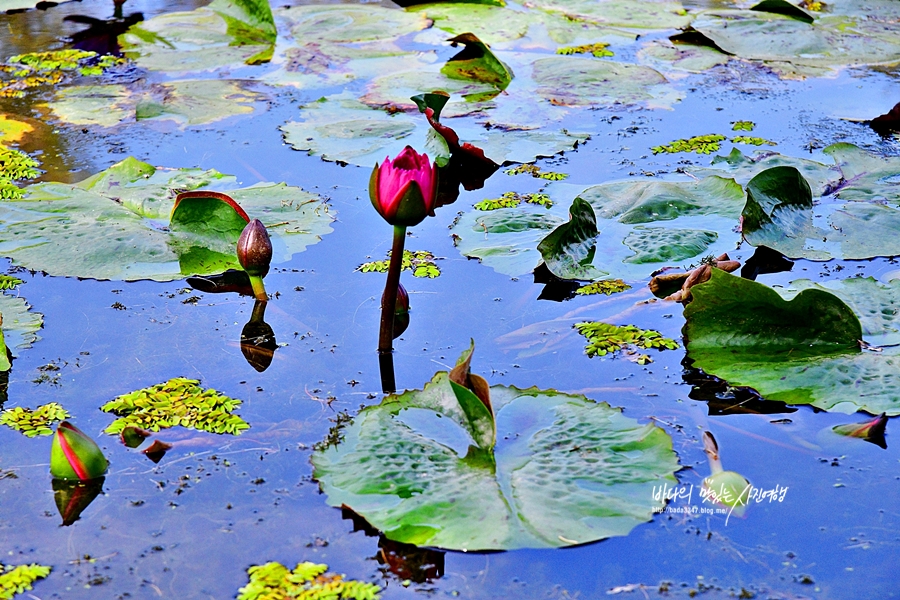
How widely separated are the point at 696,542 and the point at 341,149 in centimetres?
245

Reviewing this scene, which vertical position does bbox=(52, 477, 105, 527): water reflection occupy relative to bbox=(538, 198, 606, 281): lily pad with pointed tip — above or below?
below

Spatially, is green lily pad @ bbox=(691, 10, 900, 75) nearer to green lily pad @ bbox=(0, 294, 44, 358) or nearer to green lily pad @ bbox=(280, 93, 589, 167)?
green lily pad @ bbox=(280, 93, 589, 167)

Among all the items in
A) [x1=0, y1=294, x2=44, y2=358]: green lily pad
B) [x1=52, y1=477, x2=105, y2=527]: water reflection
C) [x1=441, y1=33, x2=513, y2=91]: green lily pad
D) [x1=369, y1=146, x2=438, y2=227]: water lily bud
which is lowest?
[x1=0, y1=294, x2=44, y2=358]: green lily pad

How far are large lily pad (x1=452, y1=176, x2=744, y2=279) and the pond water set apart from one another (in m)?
0.06

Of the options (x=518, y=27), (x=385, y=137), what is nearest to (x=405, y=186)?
(x=385, y=137)

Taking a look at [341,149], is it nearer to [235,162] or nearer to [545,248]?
[235,162]

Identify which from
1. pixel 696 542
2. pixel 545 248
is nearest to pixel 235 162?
pixel 545 248

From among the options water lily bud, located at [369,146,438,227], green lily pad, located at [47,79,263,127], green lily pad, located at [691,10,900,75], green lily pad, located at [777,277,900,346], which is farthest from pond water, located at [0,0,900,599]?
green lily pad, located at [691,10,900,75]

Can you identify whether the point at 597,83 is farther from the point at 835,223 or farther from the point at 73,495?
the point at 73,495

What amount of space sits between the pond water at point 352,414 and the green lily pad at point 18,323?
0.11 feet

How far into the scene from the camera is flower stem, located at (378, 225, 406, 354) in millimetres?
2160

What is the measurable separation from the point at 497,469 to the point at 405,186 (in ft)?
2.25

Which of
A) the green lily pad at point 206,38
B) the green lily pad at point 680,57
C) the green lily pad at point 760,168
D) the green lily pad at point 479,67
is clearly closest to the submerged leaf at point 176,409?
the green lily pad at point 760,168

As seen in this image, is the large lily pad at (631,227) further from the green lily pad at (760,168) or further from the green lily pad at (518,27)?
the green lily pad at (518,27)
